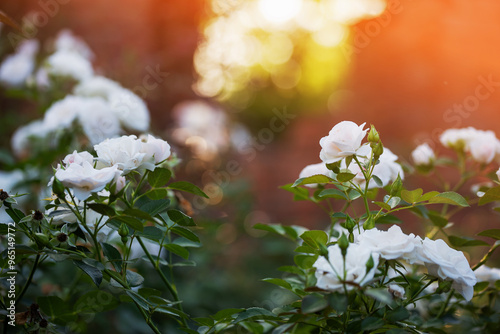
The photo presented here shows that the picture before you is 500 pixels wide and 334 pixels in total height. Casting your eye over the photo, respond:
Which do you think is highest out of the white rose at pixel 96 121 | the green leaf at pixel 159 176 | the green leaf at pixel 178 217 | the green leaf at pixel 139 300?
the white rose at pixel 96 121

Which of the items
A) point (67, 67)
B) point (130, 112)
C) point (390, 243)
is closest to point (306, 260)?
point (390, 243)

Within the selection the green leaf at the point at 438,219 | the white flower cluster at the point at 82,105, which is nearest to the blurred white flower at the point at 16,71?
the white flower cluster at the point at 82,105

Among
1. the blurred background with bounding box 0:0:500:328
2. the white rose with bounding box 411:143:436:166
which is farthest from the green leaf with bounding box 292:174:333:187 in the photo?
the blurred background with bounding box 0:0:500:328

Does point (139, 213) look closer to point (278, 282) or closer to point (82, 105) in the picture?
point (278, 282)

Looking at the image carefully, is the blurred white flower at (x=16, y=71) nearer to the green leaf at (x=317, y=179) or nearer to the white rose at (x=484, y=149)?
the green leaf at (x=317, y=179)

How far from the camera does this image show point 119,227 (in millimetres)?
704

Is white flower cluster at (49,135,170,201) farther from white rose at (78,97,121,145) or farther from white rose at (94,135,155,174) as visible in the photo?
white rose at (78,97,121,145)

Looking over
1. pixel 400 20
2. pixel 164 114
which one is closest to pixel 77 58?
pixel 164 114

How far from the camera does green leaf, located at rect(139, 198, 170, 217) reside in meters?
0.69

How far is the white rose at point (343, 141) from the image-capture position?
2.13 ft

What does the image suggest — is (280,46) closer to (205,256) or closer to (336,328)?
(205,256)

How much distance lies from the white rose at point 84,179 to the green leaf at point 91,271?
107 millimetres

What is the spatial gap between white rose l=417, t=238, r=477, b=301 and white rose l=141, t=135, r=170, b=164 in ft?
1.23

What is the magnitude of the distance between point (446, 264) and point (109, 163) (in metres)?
0.46
